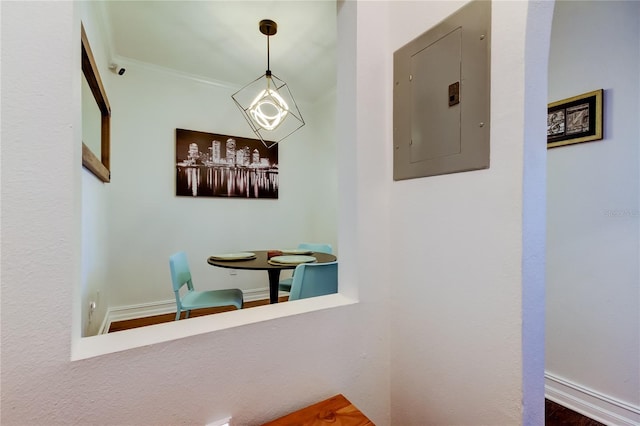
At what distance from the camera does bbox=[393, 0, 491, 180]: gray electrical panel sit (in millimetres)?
821

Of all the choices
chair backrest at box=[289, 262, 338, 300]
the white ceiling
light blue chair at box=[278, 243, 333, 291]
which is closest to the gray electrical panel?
chair backrest at box=[289, 262, 338, 300]

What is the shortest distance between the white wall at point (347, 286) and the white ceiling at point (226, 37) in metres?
1.32

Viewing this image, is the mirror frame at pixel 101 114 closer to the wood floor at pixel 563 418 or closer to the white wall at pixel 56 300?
the white wall at pixel 56 300

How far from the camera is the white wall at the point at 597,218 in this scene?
1432 mm

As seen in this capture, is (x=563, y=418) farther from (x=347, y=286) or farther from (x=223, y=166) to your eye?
(x=223, y=166)

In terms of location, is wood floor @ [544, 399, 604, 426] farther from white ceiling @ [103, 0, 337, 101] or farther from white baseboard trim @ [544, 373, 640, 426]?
white ceiling @ [103, 0, 337, 101]

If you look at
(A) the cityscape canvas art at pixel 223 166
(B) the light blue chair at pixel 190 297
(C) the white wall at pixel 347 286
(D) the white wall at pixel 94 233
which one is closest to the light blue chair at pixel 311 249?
(B) the light blue chair at pixel 190 297

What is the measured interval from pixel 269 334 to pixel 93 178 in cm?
183

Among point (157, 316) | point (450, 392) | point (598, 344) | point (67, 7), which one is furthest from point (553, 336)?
point (157, 316)

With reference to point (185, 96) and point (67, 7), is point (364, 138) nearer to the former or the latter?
point (67, 7)

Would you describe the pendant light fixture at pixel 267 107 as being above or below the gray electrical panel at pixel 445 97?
above

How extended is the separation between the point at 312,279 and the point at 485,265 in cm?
104

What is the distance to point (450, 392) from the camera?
915mm

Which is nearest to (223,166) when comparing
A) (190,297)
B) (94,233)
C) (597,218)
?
(94,233)
